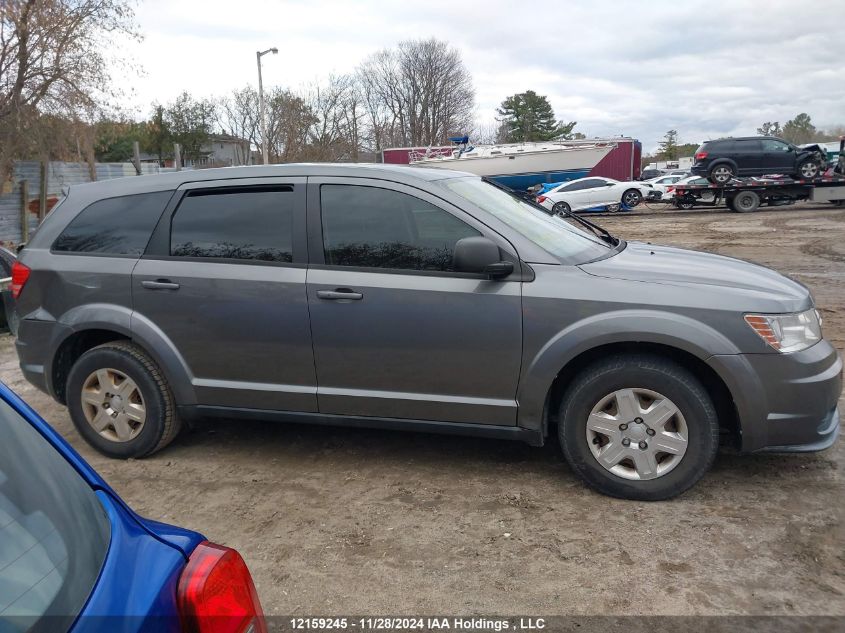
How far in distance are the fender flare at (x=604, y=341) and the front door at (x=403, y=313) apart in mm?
100

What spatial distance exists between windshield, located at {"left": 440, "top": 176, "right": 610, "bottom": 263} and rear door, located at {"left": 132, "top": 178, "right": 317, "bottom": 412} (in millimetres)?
1023

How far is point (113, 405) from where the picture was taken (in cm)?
425

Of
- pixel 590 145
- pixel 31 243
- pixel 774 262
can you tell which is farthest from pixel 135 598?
pixel 590 145

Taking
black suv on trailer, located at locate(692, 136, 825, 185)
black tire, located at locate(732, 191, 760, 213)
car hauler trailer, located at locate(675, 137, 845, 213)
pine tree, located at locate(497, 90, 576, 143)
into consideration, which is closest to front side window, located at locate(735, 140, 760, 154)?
black suv on trailer, located at locate(692, 136, 825, 185)

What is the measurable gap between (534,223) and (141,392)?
2.65 metres

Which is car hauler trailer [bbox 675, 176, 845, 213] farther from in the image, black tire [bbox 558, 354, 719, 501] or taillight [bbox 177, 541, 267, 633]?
taillight [bbox 177, 541, 267, 633]

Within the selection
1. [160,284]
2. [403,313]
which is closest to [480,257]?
[403,313]

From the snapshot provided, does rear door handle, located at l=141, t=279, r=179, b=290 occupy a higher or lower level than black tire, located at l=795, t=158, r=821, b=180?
lower

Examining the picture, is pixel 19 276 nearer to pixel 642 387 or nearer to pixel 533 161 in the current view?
pixel 642 387

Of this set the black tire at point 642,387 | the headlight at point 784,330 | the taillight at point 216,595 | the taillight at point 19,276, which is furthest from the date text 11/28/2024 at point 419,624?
the taillight at point 19,276

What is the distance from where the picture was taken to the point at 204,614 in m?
1.30

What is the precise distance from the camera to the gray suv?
3365 mm

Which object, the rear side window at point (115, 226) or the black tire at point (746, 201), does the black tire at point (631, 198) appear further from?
the rear side window at point (115, 226)

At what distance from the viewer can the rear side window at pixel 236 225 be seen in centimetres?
396
